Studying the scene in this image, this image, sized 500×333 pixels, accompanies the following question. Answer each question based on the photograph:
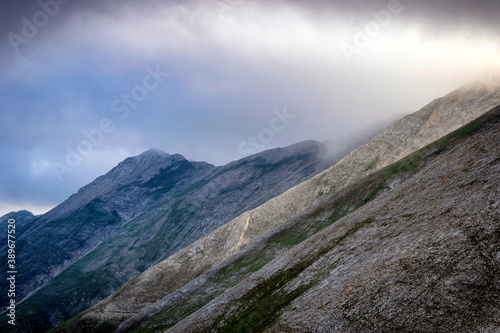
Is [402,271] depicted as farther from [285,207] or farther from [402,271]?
[285,207]

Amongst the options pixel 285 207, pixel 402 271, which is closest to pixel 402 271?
pixel 402 271

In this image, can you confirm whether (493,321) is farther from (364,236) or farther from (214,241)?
(214,241)

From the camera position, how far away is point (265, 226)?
123438 millimetres

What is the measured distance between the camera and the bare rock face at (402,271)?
2033cm

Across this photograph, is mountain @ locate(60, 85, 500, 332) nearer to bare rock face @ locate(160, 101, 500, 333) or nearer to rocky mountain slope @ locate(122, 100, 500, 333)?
bare rock face @ locate(160, 101, 500, 333)

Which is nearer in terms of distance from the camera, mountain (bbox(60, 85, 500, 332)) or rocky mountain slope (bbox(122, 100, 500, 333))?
rocky mountain slope (bbox(122, 100, 500, 333))

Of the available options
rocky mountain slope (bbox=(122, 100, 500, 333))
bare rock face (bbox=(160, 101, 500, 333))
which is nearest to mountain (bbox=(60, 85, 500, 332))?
bare rock face (bbox=(160, 101, 500, 333))

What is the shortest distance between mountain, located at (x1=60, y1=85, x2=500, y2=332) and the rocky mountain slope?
197ft

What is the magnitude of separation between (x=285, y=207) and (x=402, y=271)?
341 feet

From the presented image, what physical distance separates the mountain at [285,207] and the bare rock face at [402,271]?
189 feet

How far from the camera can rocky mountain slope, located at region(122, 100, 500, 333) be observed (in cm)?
2033

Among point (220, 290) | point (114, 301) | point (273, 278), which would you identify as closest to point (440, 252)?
point (273, 278)

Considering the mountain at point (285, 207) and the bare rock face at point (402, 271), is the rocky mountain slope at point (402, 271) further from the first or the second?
the mountain at point (285, 207)

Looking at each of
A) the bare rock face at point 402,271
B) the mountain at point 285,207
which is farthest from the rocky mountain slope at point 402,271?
the mountain at point 285,207
